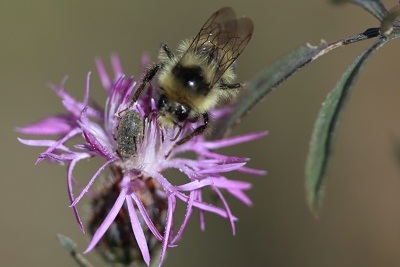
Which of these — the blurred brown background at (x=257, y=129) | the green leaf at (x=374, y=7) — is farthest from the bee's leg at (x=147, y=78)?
the blurred brown background at (x=257, y=129)

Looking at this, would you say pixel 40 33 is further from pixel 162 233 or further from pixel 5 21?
pixel 162 233

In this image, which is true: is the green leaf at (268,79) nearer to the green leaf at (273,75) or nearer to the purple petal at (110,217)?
the green leaf at (273,75)

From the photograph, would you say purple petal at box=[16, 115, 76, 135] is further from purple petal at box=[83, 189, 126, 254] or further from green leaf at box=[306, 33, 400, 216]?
green leaf at box=[306, 33, 400, 216]

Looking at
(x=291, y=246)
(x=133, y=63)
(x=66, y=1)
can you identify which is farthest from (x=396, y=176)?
(x=66, y=1)

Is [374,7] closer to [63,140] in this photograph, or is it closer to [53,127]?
[63,140]

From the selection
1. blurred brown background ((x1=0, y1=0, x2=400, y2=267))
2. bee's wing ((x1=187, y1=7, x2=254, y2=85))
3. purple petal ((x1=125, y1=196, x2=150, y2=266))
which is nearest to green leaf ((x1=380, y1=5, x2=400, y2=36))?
bee's wing ((x1=187, y1=7, x2=254, y2=85))
